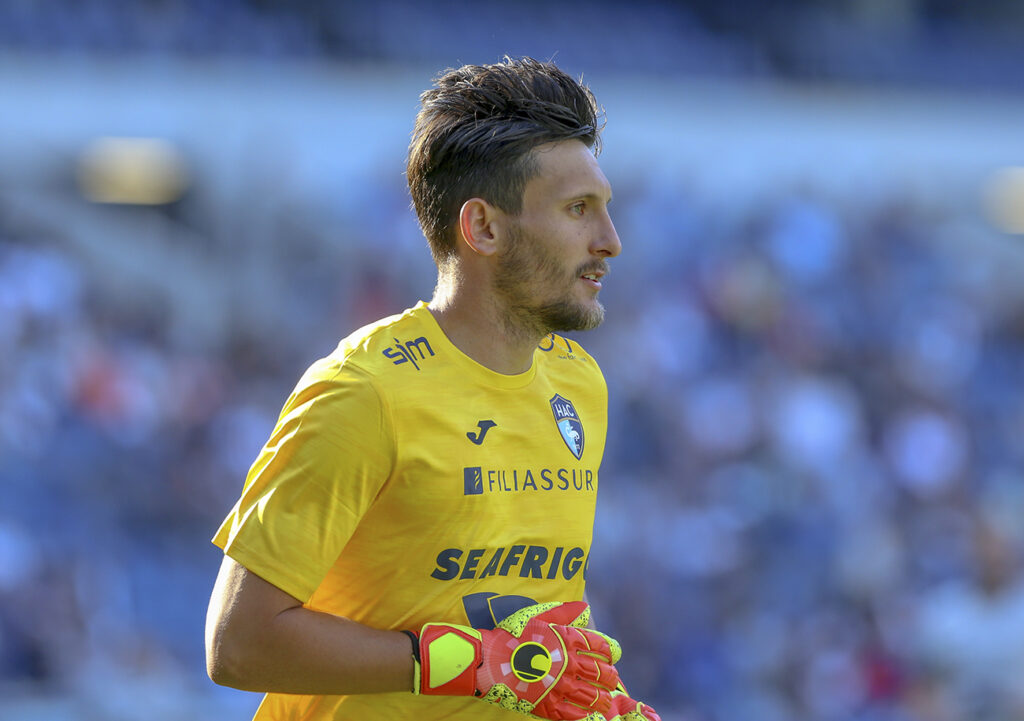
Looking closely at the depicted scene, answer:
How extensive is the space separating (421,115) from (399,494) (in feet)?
2.34

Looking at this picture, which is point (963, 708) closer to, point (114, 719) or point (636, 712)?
point (114, 719)

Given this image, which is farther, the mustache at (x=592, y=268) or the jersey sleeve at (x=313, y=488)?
the mustache at (x=592, y=268)

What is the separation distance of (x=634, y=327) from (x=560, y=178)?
20.3 ft

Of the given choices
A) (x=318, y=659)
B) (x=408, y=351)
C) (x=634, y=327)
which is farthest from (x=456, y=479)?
(x=634, y=327)

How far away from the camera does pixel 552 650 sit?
1.97 metres

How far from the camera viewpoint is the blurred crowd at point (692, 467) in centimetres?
684

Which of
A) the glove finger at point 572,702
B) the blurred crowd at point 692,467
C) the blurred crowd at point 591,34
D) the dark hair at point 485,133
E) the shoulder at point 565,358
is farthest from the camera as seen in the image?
the blurred crowd at point 591,34

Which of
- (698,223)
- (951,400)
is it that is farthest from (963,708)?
(698,223)

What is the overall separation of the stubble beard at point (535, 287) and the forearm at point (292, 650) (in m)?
0.61

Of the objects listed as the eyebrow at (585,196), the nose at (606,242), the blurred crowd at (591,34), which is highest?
the blurred crowd at (591,34)

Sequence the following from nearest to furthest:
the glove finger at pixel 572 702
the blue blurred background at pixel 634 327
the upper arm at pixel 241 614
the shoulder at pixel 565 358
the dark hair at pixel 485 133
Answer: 1. the upper arm at pixel 241 614
2. the glove finger at pixel 572 702
3. the dark hair at pixel 485 133
4. the shoulder at pixel 565 358
5. the blue blurred background at pixel 634 327

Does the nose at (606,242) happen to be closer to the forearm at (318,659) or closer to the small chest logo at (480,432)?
the small chest logo at (480,432)

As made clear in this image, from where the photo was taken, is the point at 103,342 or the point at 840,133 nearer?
the point at 103,342

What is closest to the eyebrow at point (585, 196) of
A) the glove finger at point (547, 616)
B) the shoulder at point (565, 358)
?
the shoulder at point (565, 358)
